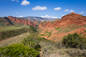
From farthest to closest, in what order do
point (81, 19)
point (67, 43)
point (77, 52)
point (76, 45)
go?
point (81, 19), point (67, 43), point (76, 45), point (77, 52)

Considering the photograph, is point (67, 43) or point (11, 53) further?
point (67, 43)

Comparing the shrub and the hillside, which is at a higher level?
the hillside

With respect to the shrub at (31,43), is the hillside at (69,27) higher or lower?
higher

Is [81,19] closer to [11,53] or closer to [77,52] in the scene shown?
[77,52]

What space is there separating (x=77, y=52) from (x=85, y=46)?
239 inches

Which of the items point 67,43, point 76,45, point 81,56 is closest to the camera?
point 81,56

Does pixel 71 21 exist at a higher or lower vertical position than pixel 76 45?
higher

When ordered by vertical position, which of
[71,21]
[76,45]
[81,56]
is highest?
[71,21]

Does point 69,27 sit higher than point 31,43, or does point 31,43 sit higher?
point 69,27

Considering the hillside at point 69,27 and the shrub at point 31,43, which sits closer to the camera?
the shrub at point 31,43

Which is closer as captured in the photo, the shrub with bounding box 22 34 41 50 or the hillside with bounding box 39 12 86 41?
the shrub with bounding box 22 34 41 50

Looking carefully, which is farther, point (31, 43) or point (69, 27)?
point (69, 27)

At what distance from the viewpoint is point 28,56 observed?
897 centimetres

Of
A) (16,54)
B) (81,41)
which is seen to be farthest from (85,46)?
(16,54)
